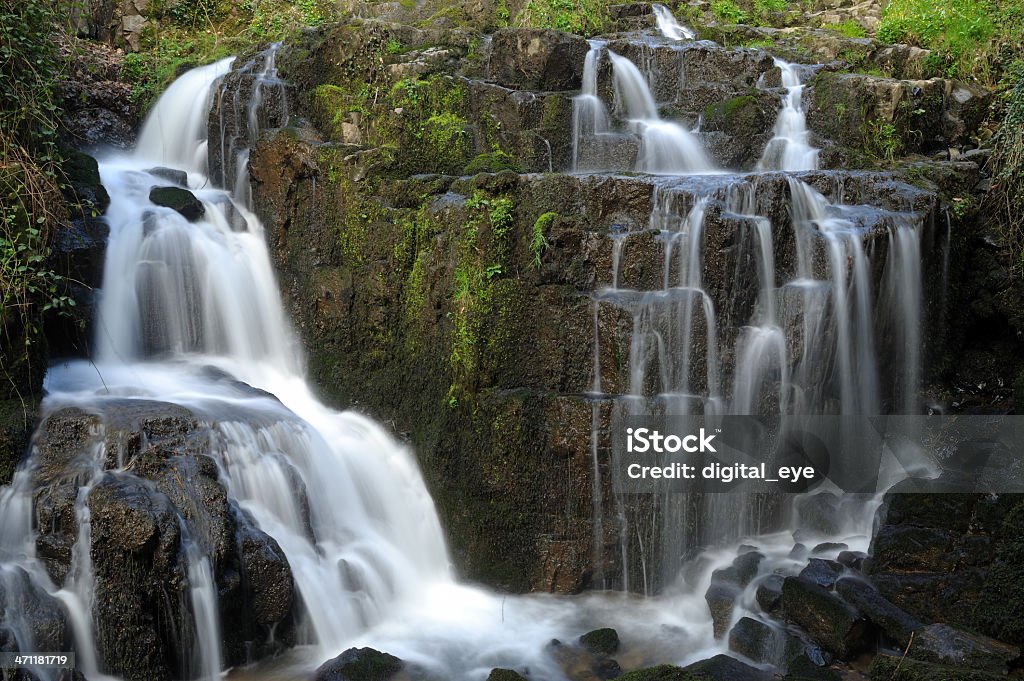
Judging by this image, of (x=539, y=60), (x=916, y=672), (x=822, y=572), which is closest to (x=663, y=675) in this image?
(x=916, y=672)

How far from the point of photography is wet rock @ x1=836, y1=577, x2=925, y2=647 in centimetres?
625

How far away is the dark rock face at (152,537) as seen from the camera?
5.91m

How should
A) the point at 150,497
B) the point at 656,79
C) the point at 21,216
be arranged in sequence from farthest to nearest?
the point at 656,79 → the point at 21,216 → the point at 150,497

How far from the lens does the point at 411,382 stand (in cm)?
876

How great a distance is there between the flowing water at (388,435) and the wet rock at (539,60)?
143 inches

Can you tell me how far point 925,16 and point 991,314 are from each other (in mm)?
5764

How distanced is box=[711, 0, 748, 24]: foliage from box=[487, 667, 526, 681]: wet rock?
40.8 ft

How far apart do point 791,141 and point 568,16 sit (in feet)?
15.9

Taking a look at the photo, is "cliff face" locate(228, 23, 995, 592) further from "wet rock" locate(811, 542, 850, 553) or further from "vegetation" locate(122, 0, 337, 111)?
"vegetation" locate(122, 0, 337, 111)

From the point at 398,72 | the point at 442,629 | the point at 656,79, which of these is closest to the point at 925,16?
→ the point at 656,79

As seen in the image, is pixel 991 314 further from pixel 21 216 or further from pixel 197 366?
pixel 21 216

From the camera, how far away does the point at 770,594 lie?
6895mm

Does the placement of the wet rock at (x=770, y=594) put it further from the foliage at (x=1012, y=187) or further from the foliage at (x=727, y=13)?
the foliage at (x=727, y=13)

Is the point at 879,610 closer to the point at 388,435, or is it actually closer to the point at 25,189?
the point at 388,435
